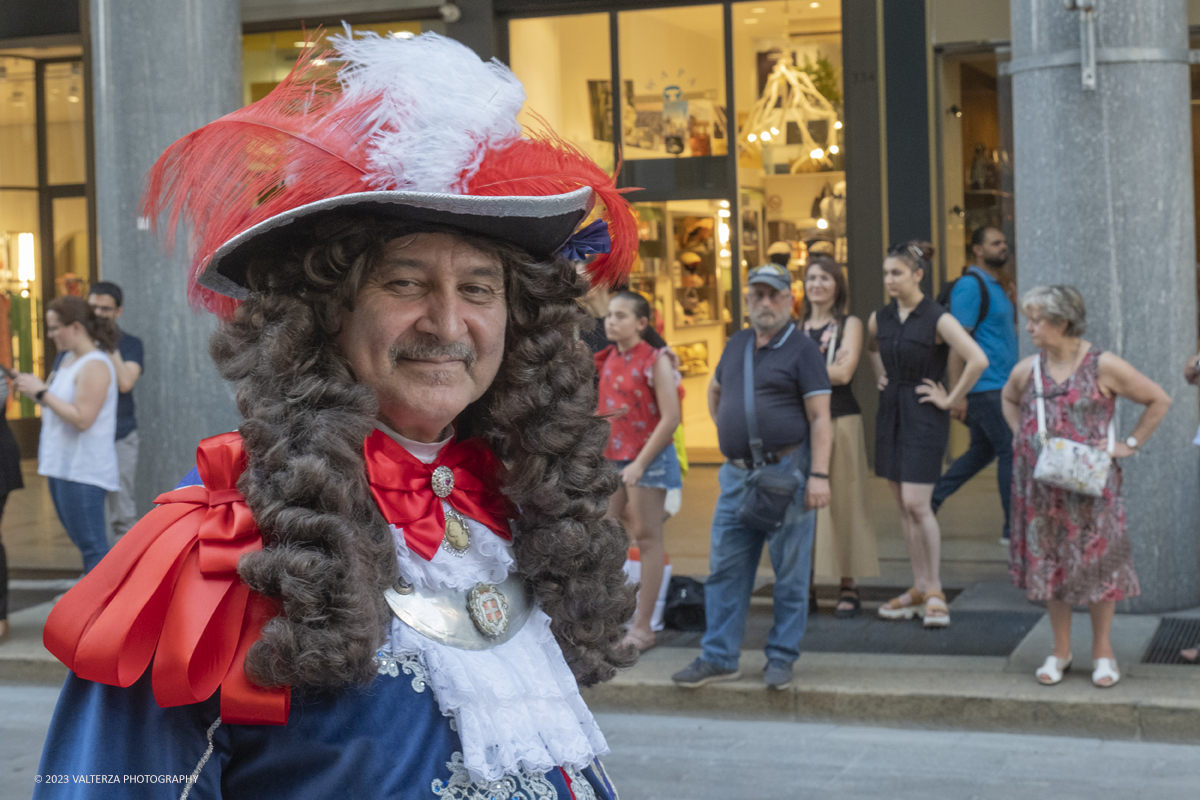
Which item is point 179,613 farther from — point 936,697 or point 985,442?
point 985,442

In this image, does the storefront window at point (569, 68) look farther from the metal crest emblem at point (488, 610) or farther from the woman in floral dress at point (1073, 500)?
the metal crest emblem at point (488, 610)

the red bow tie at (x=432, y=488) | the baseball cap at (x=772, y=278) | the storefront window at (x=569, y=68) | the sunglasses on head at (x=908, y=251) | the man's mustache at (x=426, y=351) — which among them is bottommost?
the red bow tie at (x=432, y=488)

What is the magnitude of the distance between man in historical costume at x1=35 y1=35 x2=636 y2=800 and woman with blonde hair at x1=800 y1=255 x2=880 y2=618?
17.3 feet

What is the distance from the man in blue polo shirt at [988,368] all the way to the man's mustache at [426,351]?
6013mm

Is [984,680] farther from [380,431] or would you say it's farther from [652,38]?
[652,38]

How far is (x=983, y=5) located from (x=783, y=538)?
25.4 ft

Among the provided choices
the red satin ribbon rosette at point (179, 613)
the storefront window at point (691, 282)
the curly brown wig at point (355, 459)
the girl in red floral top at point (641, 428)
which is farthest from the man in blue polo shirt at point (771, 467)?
the storefront window at point (691, 282)

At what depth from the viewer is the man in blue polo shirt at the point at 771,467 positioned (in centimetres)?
603

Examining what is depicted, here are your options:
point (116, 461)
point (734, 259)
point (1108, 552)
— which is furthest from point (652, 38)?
point (1108, 552)

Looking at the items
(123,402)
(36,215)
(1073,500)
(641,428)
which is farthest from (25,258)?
(1073,500)

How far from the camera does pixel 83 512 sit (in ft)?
24.1

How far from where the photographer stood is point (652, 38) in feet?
43.0

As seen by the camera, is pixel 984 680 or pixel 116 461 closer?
pixel 984 680

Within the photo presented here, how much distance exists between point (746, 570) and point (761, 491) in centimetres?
49
